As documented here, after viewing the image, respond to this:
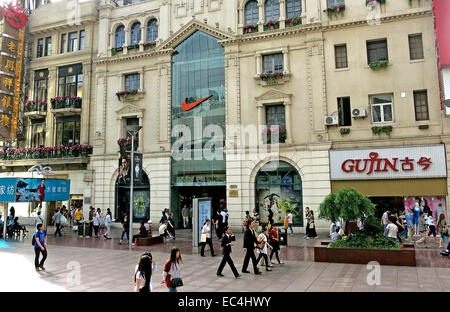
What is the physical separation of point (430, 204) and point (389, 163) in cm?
320

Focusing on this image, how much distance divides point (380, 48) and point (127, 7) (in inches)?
807

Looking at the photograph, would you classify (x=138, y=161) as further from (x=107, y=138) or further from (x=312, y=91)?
(x=312, y=91)

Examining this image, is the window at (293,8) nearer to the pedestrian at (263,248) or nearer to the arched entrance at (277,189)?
the arched entrance at (277,189)

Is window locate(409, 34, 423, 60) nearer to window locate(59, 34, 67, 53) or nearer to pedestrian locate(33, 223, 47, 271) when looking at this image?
pedestrian locate(33, 223, 47, 271)

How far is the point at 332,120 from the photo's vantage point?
21.8 meters

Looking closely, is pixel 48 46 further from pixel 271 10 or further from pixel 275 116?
pixel 275 116

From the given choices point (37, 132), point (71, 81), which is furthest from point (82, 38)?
point (37, 132)

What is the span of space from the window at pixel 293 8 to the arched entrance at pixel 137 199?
16198 mm

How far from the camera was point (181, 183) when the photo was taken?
25.9m

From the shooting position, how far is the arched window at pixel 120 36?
96.0 feet

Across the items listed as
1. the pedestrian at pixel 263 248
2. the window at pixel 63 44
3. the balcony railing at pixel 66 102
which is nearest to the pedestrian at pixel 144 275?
the pedestrian at pixel 263 248

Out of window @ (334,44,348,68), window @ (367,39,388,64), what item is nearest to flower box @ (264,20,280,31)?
window @ (334,44,348,68)

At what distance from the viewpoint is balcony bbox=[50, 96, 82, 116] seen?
97.0ft

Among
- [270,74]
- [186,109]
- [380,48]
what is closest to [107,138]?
[186,109]
